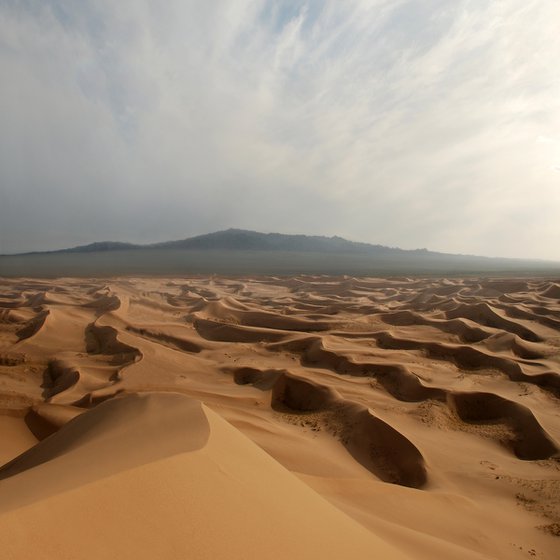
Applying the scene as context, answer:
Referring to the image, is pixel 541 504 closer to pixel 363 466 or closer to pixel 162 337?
pixel 363 466

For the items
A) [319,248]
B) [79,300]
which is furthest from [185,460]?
[319,248]

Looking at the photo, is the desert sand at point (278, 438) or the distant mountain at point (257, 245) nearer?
the desert sand at point (278, 438)

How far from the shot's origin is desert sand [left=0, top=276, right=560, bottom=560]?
4.97ft

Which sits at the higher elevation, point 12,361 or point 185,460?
point 185,460

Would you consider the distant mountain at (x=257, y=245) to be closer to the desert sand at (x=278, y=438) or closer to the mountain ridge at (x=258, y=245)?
the mountain ridge at (x=258, y=245)

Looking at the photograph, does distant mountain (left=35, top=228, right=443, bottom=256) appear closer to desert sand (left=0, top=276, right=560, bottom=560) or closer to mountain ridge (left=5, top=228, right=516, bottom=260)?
mountain ridge (left=5, top=228, right=516, bottom=260)

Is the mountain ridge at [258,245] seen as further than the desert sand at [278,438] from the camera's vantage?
Yes

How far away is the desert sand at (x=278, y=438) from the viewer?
151 cm

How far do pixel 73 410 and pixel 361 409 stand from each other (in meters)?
3.83

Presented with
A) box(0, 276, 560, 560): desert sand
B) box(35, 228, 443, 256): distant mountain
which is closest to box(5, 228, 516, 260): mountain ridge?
box(35, 228, 443, 256): distant mountain

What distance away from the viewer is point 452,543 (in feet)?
7.86

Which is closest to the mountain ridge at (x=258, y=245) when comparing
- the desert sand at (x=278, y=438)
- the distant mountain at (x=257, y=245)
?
the distant mountain at (x=257, y=245)

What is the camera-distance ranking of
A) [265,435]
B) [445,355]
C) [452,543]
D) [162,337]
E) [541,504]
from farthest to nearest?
[162,337] < [445,355] < [265,435] < [541,504] < [452,543]

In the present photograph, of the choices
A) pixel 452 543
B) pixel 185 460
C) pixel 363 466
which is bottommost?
pixel 363 466
